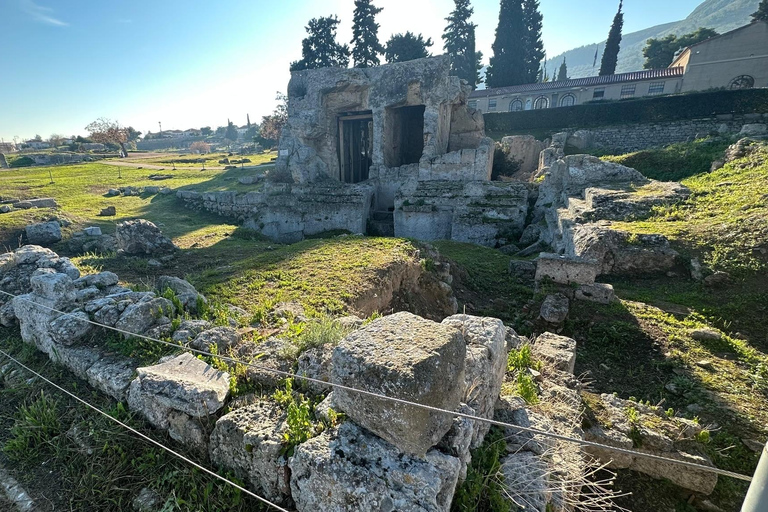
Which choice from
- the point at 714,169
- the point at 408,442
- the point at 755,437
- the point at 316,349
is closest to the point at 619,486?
the point at 755,437

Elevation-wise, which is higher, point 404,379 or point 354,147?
point 354,147

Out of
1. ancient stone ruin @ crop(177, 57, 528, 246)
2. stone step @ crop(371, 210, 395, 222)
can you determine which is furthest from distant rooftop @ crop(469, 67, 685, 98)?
stone step @ crop(371, 210, 395, 222)

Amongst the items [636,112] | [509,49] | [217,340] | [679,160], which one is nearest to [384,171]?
[679,160]

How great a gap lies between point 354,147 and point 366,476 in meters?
16.0

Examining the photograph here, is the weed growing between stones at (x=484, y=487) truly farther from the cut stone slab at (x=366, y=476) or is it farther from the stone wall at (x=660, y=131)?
the stone wall at (x=660, y=131)

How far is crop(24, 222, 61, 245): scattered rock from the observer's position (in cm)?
908

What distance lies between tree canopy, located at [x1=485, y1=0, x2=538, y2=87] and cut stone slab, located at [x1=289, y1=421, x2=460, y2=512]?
140 ft

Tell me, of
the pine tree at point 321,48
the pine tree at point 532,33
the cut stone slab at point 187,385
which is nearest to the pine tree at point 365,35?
the pine tree at point 321,48

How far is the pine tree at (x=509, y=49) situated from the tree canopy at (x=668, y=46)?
1310 centimetres

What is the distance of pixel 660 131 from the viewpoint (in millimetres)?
22000

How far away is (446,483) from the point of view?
6.33 ft

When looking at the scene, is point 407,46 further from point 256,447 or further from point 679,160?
point 256,447

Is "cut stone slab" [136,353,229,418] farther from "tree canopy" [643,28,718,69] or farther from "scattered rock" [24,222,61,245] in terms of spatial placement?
"tree canopy" [643,28,718,69]

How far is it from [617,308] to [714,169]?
29.9 ft
